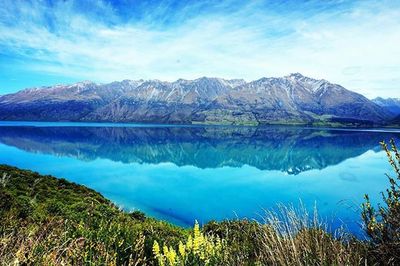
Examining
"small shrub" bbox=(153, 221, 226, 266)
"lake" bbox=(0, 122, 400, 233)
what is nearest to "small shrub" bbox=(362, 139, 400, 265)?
"small shrub" bbox=(153, 221, 226, 266)

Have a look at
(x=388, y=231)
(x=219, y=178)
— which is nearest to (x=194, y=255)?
(x=388, y=231)

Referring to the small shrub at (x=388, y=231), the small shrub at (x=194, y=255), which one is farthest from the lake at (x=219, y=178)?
the small shrub at (x=194, y=255)

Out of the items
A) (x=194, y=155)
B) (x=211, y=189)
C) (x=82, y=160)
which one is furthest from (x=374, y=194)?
(x=82, y=160)

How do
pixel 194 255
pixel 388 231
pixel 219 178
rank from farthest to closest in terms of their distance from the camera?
pixel 219 178
pixel 194 255
pixel 388 231

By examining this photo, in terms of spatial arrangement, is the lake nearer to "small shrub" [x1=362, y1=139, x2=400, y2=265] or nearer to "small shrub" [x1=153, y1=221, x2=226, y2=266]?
"small shrub" [x1=362, y1=139, x2=400, y2=265]

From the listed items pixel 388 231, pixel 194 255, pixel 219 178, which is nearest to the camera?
pixel 388 231

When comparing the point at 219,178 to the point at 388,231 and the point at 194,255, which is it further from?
the point at 388,231

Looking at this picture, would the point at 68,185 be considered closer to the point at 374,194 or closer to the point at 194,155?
the point at 374,194

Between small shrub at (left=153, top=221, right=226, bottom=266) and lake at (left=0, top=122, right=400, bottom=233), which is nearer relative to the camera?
small shrub at (left=153, top=221, right=226, bottom=266)

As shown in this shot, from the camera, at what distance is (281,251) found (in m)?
5.00

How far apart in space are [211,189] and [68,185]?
2150 centimetres

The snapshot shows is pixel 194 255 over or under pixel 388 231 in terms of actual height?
under

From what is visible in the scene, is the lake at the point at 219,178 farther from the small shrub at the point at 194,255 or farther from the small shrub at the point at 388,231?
the small shrub at the point at 194,255

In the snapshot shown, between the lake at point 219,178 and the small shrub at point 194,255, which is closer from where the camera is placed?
the small shrub at point 194,255
